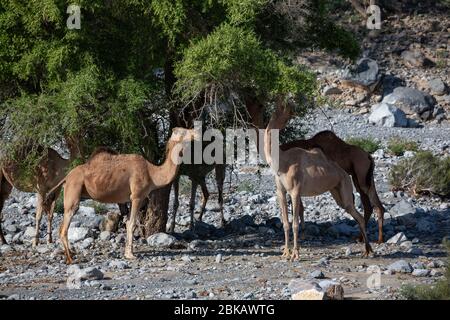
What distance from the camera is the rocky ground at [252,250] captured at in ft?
44.2

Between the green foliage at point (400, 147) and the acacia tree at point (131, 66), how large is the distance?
34.2 feet

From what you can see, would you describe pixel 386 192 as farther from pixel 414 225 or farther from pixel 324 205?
pixel 414 225

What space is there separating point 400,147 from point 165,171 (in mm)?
12365

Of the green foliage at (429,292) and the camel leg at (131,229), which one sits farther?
the camel leg at (131,229)

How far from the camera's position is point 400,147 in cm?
2717

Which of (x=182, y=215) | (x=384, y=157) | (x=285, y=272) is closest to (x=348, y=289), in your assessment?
(x=285, y=272)

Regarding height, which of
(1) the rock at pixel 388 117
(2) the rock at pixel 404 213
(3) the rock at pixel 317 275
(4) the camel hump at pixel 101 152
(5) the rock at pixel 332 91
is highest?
(5) the rock at pixel 332 91

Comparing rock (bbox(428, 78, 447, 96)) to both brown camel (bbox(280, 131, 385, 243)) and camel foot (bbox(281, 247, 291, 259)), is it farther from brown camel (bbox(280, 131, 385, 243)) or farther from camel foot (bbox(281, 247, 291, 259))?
camel foot (bbox(281, 247, 291, 259))

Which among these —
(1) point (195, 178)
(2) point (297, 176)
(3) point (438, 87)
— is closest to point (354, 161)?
(2) point (297, 176)

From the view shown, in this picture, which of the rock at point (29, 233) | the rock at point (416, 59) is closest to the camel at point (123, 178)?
the rock at point (29, 233)

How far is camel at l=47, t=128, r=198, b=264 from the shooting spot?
51.9 ft

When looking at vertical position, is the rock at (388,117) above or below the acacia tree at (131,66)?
above

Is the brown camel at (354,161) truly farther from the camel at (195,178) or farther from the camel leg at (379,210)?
the camel at (195,178)

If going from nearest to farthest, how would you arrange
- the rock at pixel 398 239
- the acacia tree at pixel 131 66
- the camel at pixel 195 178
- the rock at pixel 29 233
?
the acacia tree at pixel 131 66
the rock at pixel 398 239
the camel at pixel 195 178
the rock at pixel 29 233
